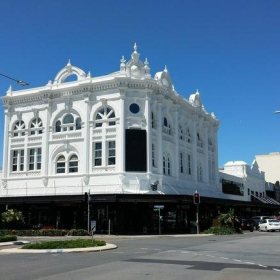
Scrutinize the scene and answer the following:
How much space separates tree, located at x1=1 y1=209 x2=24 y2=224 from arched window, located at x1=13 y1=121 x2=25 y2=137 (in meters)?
10.4

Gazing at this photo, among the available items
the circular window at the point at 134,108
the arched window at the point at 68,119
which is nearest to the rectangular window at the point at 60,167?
the arched window at the point at 68,119

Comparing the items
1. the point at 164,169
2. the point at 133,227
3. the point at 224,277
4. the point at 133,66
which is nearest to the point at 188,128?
the point at 164,169

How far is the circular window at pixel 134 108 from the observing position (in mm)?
43156

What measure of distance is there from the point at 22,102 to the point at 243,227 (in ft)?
91.7

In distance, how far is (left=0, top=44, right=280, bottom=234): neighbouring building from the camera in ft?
134

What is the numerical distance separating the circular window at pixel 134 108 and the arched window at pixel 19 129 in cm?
1307

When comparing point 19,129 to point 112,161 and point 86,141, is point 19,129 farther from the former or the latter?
point 112,161

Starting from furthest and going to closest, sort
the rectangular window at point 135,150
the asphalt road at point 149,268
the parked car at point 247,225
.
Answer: the parked car at point 247,225, the rectangular window at point 135,150, the asphalt road at point 149,268

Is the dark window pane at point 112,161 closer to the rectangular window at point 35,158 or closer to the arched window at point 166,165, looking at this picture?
the arched window at point 166,165

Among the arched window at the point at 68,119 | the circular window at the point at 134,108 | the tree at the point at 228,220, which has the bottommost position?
the tree at the point at 228,220

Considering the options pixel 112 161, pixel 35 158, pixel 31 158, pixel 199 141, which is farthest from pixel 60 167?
pixel 199 141

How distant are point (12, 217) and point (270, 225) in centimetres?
2618

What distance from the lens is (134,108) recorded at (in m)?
43.3

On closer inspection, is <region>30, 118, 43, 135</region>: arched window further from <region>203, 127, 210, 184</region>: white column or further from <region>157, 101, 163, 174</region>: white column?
<region>203, 127, 210, 184</region>: white column
